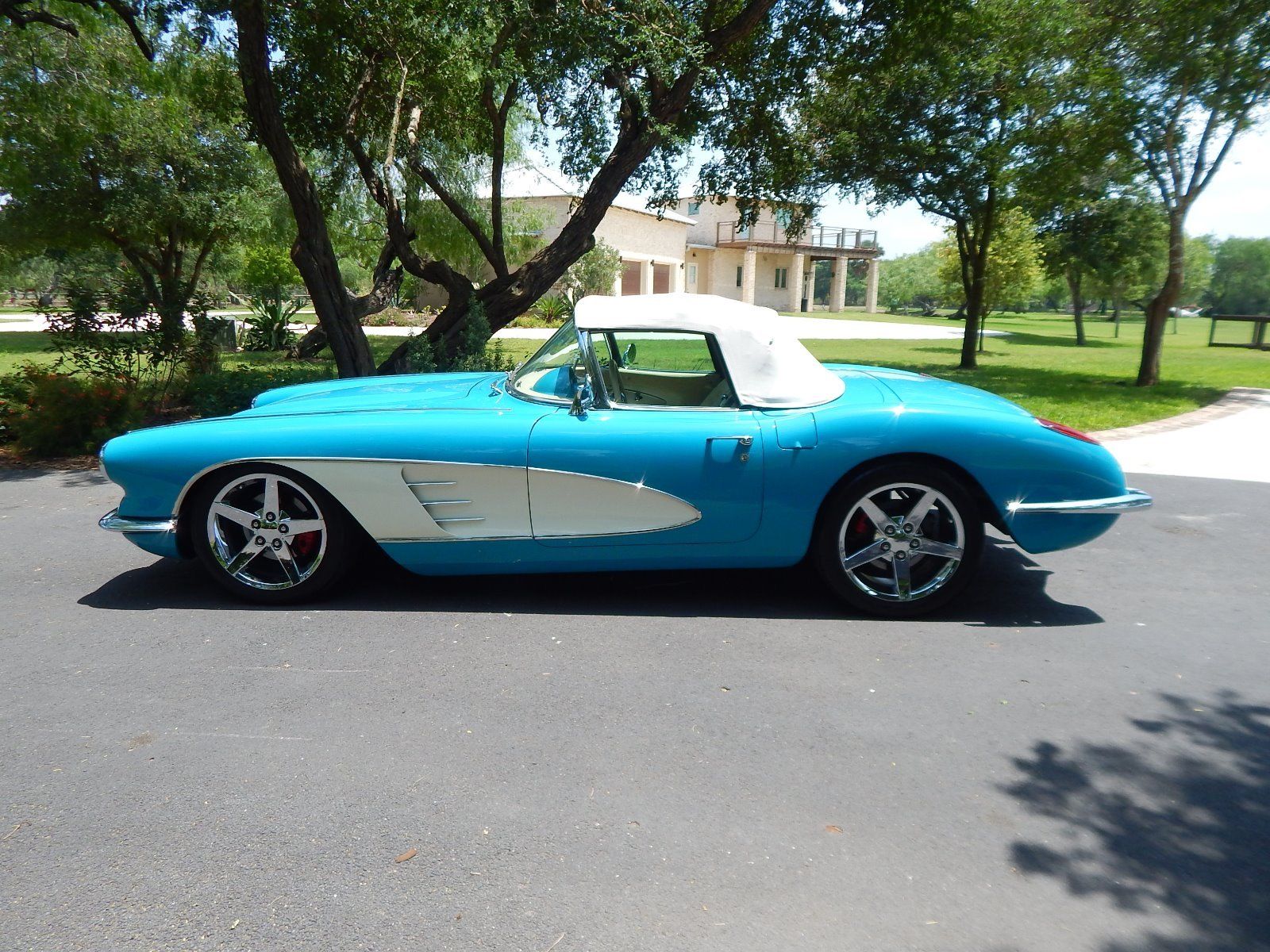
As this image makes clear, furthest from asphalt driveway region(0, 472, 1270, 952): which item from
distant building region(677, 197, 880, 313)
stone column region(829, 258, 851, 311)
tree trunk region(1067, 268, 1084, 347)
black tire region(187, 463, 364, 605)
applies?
stone column region(829, 258, 851, 311)

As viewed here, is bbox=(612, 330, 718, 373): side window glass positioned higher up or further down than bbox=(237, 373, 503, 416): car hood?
higher up

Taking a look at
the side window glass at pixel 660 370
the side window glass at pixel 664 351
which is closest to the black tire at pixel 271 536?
the side window glass at pixel 660 370

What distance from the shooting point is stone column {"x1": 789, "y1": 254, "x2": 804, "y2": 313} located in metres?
53.9

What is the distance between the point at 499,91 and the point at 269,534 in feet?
32.1

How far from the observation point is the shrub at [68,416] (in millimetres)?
8414

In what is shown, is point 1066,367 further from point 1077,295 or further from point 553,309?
point 553,309

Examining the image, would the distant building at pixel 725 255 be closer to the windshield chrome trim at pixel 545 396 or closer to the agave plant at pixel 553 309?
the agave plant at pixel 553 309

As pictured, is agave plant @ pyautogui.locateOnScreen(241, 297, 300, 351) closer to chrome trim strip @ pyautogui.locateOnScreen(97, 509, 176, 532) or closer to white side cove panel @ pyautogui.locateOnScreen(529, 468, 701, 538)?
chrome trim strip @ pyautogui.locateOnScreen(97, 509, 176, 532)

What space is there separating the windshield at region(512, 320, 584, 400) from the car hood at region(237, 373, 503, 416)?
1.09ft

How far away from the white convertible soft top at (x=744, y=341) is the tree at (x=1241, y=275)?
7466 cm

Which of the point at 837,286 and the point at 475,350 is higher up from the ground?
the point at 837,286

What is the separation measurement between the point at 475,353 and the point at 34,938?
30.8 ft

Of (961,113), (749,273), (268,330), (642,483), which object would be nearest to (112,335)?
(642,483)

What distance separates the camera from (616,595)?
4.74 meters
